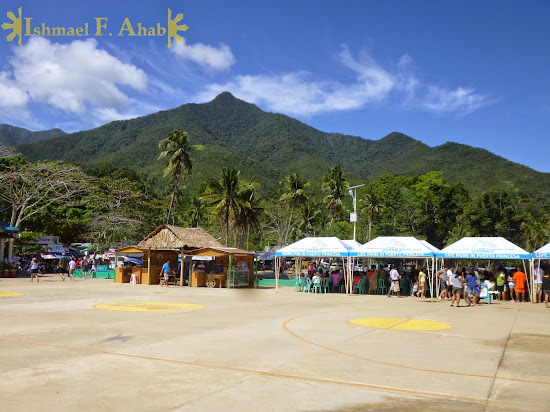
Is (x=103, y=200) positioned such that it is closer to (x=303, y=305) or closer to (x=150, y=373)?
(x=303, y=305)

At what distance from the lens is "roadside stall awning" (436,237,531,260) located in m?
22.8

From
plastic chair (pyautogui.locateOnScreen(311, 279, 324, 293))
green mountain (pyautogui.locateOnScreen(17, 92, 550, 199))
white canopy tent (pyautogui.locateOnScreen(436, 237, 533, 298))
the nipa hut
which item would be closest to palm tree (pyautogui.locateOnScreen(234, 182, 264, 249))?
the nipa hut

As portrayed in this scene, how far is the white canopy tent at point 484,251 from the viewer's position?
22750 millimetres

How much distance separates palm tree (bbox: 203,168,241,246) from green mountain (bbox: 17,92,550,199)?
4141cm

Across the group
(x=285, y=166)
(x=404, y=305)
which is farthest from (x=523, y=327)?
(x=285, y=166)

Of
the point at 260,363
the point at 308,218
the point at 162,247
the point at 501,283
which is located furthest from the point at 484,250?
the point at 308,218

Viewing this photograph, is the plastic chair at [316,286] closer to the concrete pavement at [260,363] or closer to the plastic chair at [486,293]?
the plastic chair at [486,293]

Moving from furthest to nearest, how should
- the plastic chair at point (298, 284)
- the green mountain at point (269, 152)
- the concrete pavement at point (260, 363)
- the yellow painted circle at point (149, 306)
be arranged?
1. the green mountain at point (269, 152)
2. the plastic chair at point (298, 284)
3. the yellow painted circle at point (149, 306)
4. the concrete pavement at point (260, 363)

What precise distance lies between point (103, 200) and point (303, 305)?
35.1 m

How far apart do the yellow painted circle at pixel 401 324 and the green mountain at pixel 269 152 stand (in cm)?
7052

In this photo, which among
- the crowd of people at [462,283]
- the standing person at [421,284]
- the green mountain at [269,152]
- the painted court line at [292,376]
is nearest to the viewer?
the painted court line at [292,376]

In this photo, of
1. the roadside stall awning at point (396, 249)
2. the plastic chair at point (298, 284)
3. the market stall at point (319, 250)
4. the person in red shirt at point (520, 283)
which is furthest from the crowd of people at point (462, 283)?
the market stall at point (319, 250)

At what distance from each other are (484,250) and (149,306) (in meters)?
16.0

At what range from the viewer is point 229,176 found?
1640 inches
